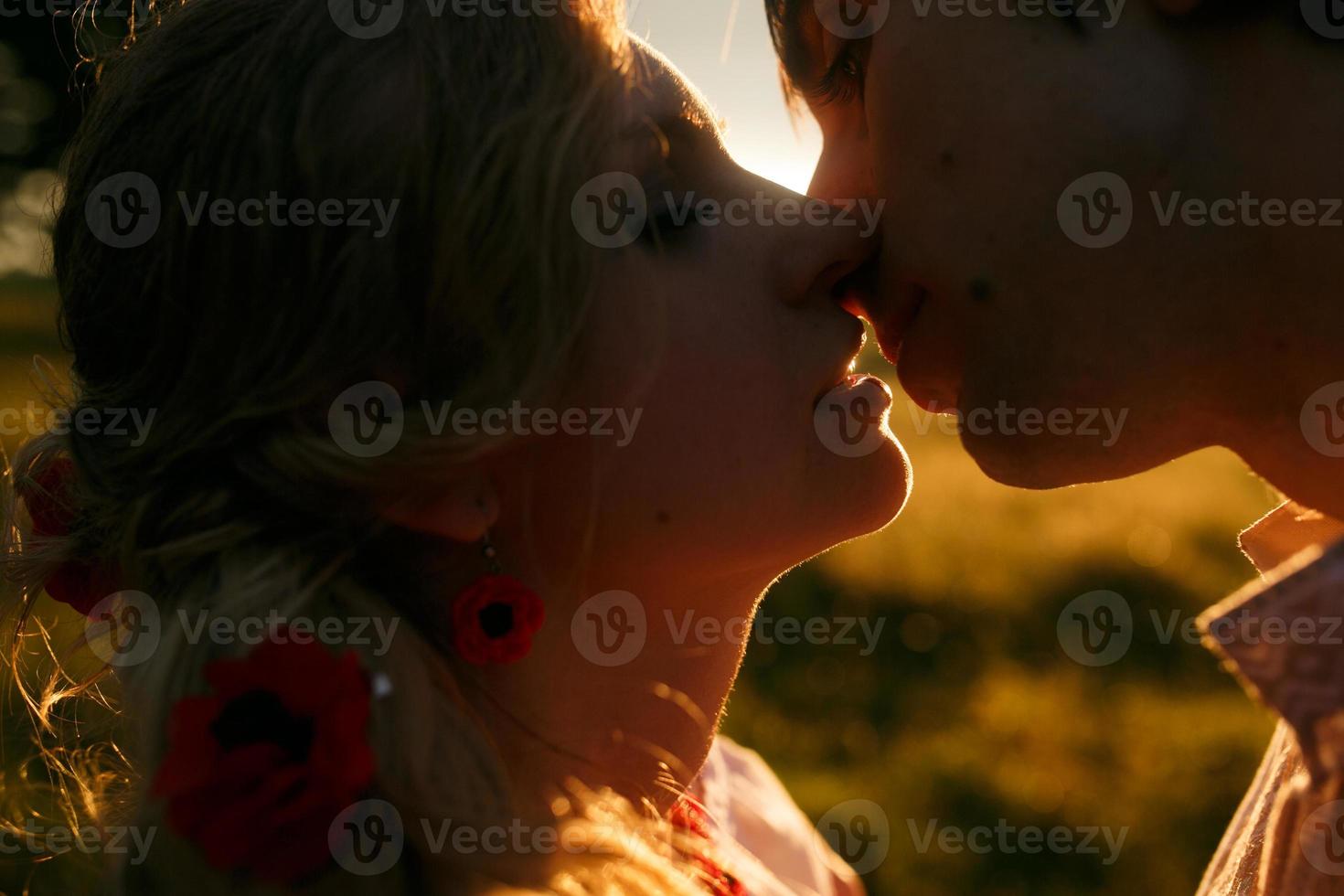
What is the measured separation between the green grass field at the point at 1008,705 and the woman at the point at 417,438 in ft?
2.59

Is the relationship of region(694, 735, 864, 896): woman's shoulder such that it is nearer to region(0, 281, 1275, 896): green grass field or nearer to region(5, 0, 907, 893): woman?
region(5, 0, 907, 893): woman

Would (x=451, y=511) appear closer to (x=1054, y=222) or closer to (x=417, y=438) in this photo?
(x=417, y=438)

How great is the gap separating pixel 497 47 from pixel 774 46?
619 mm

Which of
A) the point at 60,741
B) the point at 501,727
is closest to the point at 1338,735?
the point at 501,727

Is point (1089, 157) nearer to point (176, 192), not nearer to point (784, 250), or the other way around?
point (784, 250)

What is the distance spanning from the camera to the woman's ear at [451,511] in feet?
5.92

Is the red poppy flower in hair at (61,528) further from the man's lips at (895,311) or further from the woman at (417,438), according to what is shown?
the man's lips at (895,311)

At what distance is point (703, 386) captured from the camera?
1888 millimetres

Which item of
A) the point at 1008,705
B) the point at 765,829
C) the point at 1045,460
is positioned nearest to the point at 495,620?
the point at 1045,460

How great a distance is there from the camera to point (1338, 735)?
1418mm

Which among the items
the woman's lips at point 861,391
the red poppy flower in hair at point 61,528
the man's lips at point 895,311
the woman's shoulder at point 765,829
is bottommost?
the woman's shoulder at point 765,829

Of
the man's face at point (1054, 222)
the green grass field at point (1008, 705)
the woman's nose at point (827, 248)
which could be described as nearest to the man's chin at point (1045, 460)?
the man's face at point (1054, 222)

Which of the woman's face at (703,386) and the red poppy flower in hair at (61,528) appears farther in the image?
the red poppy flower in hair at (61,528)

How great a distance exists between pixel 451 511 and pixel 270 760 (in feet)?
1.50
